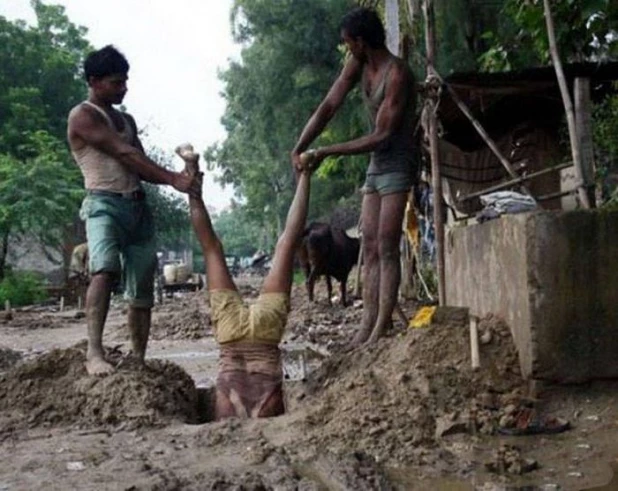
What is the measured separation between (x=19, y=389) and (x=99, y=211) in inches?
43.0

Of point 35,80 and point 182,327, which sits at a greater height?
point 35,80

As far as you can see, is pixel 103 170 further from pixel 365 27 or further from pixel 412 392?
pixel 412 392

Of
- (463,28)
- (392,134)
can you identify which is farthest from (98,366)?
(463,28)

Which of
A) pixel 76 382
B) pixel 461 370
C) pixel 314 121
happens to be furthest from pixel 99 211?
pixel 461 370

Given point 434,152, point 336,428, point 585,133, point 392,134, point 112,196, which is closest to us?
point 336,428

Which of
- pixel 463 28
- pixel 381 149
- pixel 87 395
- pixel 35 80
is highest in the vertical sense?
pixel 35 80

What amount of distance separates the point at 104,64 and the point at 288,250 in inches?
60.3

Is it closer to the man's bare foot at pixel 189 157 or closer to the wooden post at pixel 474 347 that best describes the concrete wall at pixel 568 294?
the wooden post at pixel 474 347

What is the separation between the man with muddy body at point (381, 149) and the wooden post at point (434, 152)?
1.06m

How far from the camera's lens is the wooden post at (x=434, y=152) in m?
6.11

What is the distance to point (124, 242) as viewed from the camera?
4.86 m

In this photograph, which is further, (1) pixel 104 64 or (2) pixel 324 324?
(2) pixel 324 324

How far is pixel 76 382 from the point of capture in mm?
4520

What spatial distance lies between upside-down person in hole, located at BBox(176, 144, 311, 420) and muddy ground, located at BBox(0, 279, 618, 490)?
196 mm
